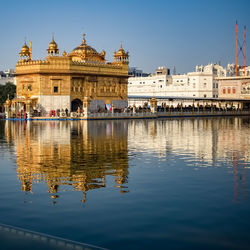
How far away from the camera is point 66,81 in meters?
55.9

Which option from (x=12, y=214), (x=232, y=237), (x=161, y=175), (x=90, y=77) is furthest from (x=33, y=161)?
(x=90, y=77)

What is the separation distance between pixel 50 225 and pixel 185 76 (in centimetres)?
11101

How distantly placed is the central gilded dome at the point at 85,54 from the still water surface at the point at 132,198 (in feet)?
147

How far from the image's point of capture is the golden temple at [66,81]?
181 ft

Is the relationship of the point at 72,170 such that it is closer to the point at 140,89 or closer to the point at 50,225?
the point at 50,225

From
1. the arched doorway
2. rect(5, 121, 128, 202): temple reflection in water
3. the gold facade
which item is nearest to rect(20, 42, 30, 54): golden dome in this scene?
the gold facade

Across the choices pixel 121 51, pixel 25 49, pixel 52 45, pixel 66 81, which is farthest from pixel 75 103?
pixel 121 51

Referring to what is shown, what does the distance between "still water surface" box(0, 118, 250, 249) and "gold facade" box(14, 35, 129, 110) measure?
129ft

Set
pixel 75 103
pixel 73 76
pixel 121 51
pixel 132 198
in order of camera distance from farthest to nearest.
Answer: pixel 121 51
pixel 75 103
pixel 73 76
pixel 132 198

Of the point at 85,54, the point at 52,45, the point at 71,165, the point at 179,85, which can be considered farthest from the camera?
the point at 179,85

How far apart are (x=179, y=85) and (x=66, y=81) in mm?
63270

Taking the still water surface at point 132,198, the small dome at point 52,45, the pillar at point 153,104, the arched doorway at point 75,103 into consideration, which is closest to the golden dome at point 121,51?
the pillar at point 153,104

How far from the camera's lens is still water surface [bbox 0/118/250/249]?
6.93m

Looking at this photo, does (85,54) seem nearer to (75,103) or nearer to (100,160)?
(75,103)
